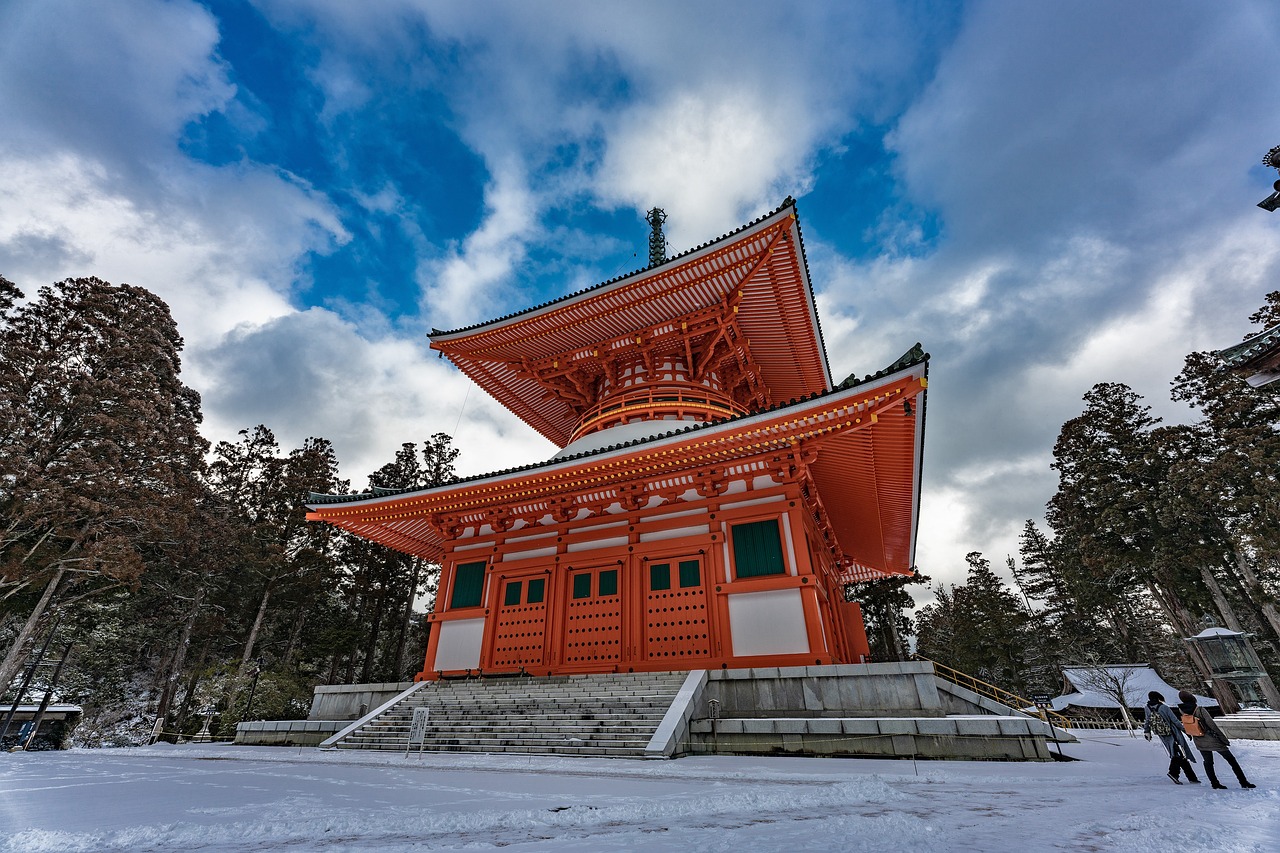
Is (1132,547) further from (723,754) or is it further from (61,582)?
(61,582)

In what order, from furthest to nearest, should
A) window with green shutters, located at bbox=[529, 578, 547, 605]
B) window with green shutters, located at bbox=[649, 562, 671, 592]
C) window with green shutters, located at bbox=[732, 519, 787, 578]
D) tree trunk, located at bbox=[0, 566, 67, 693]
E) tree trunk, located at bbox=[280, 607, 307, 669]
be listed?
tree trunk, located at bbox=[280, 607, 307, 669]
tree trunk, located at bbox=[0, 566, 67, 693]
window with green shutters, located at bbox=[529, 578, 547, 605]
window with green shutters, located at bbox=[649, 562, 671, 592]
window with green shutters, located at bbox=[732, 519, 787, 578]

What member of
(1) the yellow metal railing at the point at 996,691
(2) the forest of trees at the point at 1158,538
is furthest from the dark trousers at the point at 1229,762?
(2) the forest of trees at the point at 1158,538

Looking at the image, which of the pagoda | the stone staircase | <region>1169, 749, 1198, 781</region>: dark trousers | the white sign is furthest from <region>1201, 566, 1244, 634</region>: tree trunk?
the white sign

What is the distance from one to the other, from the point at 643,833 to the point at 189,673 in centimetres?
2841

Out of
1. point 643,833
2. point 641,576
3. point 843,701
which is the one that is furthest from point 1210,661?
point 643,833

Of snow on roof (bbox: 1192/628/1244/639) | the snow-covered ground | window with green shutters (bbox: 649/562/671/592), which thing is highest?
window with green shutters (bbox: 649/562/671/592)

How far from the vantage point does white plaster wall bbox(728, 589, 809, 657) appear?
9977 mm

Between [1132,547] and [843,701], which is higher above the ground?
[1132,547]

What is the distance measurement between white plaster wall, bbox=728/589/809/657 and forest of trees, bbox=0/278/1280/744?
1755cm

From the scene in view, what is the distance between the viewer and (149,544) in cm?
1825

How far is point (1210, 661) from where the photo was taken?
62.4ft

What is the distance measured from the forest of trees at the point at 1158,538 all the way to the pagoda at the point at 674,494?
1265cm

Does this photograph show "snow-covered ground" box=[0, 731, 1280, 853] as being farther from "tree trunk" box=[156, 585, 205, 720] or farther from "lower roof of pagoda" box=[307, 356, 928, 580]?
"tree trunk" box=[156, 585, 205, 720]

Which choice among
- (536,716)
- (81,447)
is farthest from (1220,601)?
(81,447)
